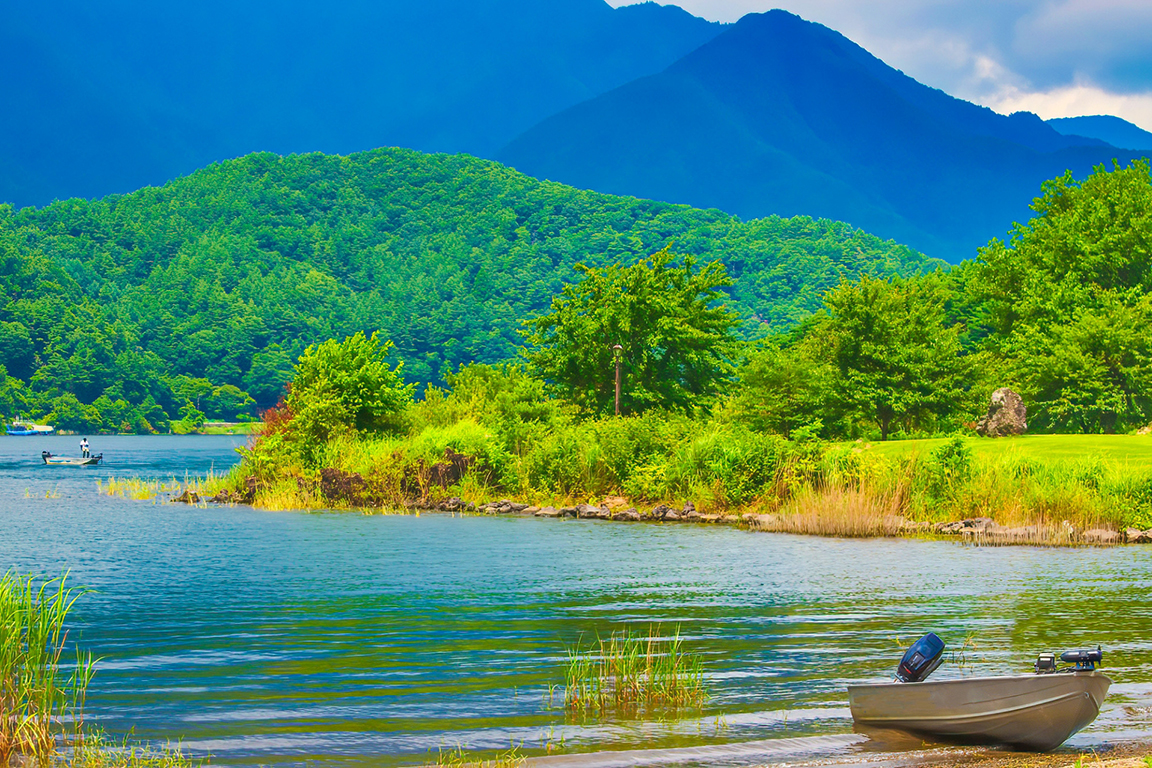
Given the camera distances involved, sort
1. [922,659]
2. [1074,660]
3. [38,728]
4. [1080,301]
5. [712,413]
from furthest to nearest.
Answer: [1080,301]
[712,413]
[922,659]
[1074,660]
[38,728]

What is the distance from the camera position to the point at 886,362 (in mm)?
43938

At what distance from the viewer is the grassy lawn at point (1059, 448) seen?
31.8 metres

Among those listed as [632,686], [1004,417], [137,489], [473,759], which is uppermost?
[1004,417]

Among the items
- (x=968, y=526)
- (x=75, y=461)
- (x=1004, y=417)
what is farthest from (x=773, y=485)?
(x=75, y=461)

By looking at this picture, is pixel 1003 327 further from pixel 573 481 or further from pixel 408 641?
pixel 408 641

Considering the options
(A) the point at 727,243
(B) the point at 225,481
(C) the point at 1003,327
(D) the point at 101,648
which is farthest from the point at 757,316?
(D) the point at 101,648

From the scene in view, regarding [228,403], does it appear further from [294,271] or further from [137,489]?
[137,489]

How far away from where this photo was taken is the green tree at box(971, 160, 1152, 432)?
48.0 meters

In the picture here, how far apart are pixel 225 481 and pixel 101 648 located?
99.8ft

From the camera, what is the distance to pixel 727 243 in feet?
527

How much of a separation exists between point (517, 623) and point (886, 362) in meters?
29.8

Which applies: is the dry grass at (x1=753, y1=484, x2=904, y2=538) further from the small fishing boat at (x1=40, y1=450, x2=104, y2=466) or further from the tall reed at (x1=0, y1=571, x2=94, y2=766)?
the small fishing boat at (x1=40, y1=450, x2=104, y2=466)

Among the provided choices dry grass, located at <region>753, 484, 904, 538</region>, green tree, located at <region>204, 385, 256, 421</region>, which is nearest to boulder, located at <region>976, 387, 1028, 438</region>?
dry grass, located at <region>753, 484, 904, 538</region>

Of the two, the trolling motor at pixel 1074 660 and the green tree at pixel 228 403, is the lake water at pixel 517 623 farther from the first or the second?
the green tree at pixel 228 403
